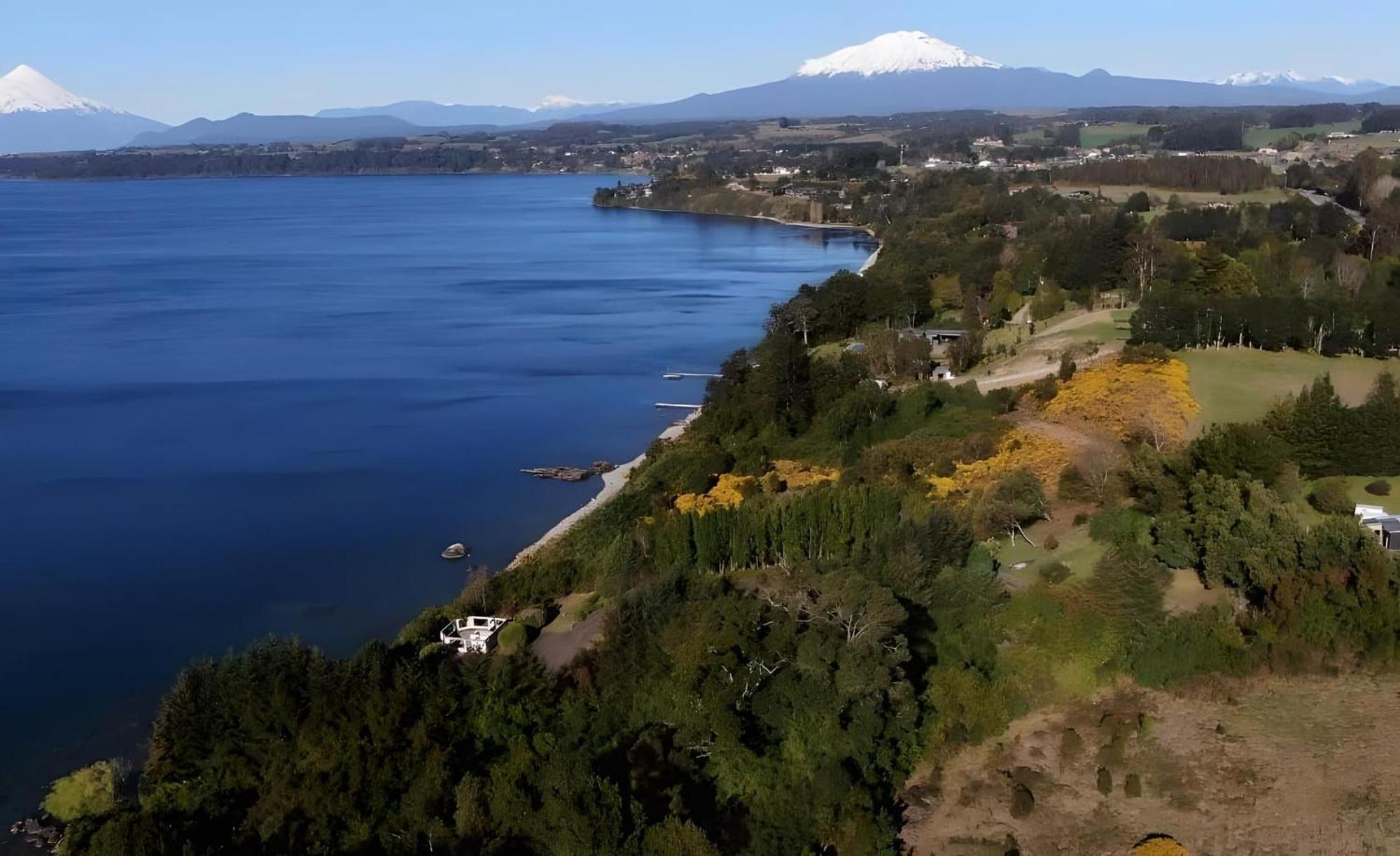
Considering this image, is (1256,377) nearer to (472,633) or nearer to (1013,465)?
(1013,465)

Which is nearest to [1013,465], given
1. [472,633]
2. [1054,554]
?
[1054,554]

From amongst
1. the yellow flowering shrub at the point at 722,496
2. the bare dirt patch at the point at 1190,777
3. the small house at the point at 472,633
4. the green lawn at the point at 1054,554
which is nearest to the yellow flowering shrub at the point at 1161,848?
the bare dirt patch at the point at 1190,777

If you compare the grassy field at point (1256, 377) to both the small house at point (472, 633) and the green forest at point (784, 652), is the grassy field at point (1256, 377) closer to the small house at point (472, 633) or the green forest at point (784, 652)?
the green forest at point (784, 652)

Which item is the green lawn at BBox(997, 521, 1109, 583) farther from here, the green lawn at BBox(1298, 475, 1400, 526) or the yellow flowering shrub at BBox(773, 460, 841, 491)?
the yellow flowering shrub at BBox(773, 460, 841, 491)

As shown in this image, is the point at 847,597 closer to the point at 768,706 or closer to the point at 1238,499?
the point at 768,706

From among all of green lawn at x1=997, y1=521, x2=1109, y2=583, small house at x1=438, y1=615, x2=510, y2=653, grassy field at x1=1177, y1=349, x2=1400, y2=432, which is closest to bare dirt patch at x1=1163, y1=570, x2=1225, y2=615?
green lawn at x1=997, y1=521, x2=1109, y2=583
